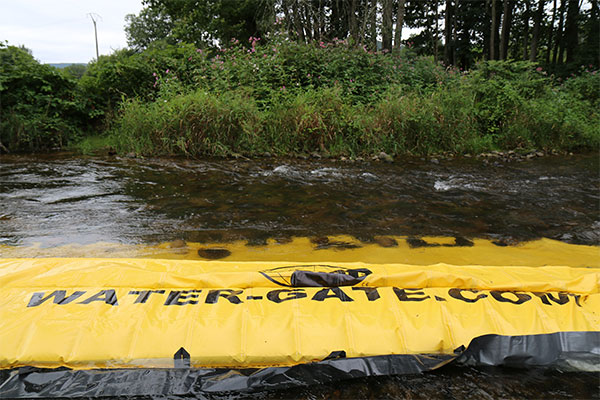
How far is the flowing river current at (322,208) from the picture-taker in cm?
158

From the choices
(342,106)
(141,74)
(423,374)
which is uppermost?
(141,74)

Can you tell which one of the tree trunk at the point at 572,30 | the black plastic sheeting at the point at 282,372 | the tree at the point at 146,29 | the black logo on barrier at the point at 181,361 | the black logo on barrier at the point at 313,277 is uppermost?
the tree at the point at 146,29

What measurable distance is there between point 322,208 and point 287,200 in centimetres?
50

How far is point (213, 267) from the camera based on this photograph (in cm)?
209

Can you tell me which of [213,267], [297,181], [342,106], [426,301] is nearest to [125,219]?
[213,267]

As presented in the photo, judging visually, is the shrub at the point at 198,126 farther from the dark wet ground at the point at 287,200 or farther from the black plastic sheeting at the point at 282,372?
the black plastic sheeting at the point at 282,372

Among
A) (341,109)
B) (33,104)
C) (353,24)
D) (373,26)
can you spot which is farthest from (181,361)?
(353,24)

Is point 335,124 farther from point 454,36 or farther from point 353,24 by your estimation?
point 454,36

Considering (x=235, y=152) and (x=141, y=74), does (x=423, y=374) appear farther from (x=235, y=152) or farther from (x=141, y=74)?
(x=141, y=74)

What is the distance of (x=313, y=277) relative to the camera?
192 centimetres

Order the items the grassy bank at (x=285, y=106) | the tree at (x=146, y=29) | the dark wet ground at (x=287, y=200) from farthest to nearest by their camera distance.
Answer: the tree at (x=146, y=29) < the grassy bank at (x=285, y=106) < the dark wet ground at (x=287, y=200)

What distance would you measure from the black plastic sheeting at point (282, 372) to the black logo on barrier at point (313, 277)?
415mm

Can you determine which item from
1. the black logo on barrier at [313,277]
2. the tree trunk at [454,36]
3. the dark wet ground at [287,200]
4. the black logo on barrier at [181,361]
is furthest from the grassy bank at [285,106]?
the tree trunk at [454,36]

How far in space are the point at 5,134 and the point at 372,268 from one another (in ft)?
27.8
